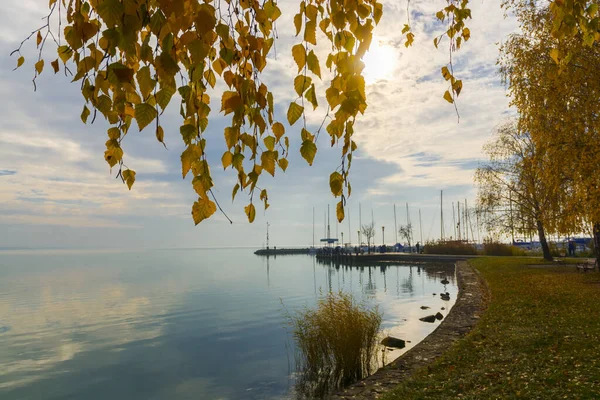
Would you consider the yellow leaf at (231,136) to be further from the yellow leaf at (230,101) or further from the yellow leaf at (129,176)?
the yellow leaf at (129,176)

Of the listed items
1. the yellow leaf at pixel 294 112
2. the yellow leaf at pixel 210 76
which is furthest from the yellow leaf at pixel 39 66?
the yellow leaf at pixel 294 112

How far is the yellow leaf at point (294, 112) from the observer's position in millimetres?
1719

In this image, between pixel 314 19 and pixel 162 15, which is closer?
pixel 162 15

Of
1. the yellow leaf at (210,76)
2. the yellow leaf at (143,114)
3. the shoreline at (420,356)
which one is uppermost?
the yellow leaf at (210,76)

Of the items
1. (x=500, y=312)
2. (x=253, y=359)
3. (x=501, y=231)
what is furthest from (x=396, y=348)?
(x=501, y=231)

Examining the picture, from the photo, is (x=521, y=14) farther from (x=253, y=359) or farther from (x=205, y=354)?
(x=205, y=354)

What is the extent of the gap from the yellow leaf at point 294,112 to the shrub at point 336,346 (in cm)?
892

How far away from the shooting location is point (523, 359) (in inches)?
271

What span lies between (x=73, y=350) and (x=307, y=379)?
1267 centimetres

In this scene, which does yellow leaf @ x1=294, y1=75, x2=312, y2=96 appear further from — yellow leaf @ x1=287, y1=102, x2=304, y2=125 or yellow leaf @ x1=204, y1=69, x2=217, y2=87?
yellow leaf @ x1=204, y1=69, x2=217, y2=87

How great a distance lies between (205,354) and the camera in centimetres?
1616

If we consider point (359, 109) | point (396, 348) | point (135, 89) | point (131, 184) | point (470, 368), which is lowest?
point (396, 348)

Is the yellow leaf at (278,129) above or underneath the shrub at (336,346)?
above

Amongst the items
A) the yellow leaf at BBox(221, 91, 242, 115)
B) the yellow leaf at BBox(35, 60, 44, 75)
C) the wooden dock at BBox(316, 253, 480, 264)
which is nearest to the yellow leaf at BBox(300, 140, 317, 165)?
the yellow leaf at BBox(221, 91, 242, 115)
